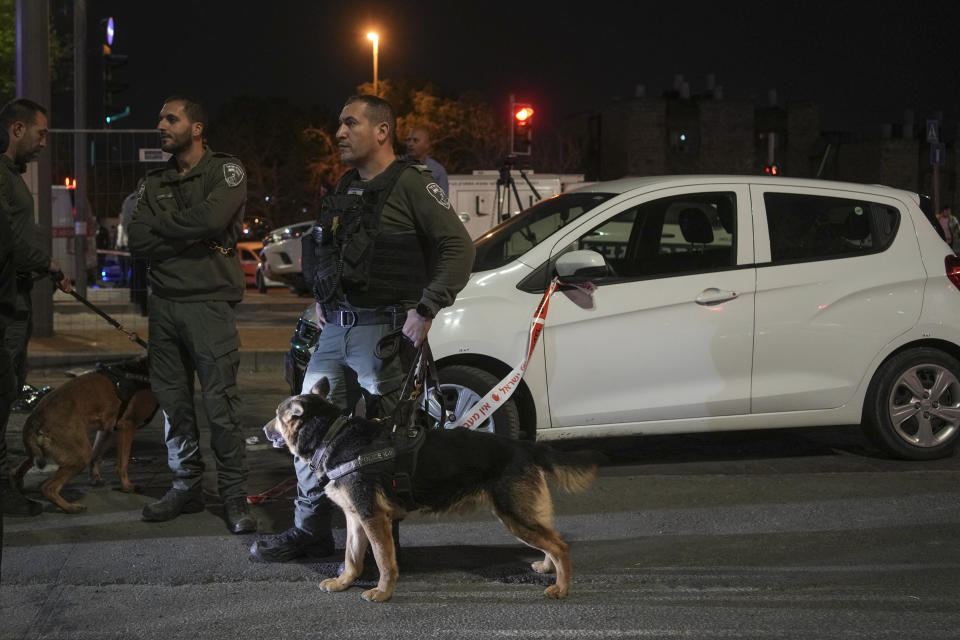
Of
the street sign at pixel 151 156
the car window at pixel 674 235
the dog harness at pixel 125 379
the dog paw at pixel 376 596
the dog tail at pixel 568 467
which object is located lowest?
the dog paw at pixel 376 596

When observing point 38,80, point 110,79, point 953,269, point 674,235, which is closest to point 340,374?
point 674,235

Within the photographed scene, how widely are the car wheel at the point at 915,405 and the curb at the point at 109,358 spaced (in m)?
6.47

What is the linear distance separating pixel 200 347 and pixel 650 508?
7.88 feet

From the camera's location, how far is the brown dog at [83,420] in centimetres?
579

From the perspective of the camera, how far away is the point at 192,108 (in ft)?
18.3

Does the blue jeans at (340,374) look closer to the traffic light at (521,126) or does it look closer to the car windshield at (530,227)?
the car windshield at (530,227)

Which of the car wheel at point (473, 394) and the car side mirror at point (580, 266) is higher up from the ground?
the car side mirror at point (580, 266)

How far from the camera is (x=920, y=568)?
502 centimetres

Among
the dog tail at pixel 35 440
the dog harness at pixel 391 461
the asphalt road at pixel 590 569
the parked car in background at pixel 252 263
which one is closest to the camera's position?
the asphalt road at pixel 590 569

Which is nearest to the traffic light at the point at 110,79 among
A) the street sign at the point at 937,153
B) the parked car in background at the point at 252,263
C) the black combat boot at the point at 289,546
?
the parked car in background at the point at 252,263

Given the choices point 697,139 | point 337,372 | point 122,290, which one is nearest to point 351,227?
point 337,372

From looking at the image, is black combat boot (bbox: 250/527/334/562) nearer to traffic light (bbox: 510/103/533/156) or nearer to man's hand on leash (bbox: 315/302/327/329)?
man's hand on leash (bbox: 315/302/327/329)

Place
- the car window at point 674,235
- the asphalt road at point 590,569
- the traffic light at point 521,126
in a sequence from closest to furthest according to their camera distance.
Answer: the asphalt road at point 590,569 < the car window at point 674,235 < the traffic light at point 521,126

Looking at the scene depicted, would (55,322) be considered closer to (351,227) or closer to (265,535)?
(265,535)
